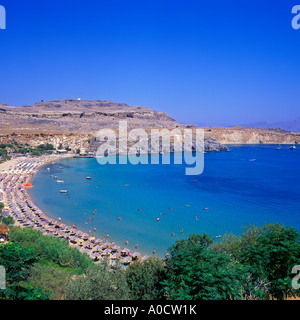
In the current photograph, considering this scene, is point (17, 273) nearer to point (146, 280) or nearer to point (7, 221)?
point (146, 280)

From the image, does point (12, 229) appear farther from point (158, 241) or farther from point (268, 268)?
point (268, 268)

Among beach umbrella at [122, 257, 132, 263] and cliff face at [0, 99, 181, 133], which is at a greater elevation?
cliff face at [0, 99, 181, 133]

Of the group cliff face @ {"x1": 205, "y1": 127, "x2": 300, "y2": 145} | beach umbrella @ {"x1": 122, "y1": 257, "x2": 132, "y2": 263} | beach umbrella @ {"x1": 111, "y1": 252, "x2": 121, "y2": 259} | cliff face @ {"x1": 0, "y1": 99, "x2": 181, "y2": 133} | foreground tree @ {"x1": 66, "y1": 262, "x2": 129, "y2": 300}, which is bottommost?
beach umbrella @ {"x1": 122, "y1": 257, "x2": 132, "y2": 263}

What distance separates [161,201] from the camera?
33.3 metres

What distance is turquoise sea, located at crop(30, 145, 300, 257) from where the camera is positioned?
2413cm

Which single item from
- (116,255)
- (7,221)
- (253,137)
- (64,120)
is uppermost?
(64,120)

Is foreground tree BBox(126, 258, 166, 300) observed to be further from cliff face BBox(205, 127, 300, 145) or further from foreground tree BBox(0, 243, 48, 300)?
cliff face BBox(205, 127, 300, 145)

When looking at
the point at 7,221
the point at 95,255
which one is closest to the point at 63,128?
the point at 7,221

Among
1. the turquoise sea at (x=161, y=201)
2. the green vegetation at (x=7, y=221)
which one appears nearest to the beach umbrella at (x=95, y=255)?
the turquoise sea at (x=161, y=201)

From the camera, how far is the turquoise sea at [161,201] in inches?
950

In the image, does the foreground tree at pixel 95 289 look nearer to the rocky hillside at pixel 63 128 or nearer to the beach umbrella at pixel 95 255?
the beach umbrella at pixel 95 255

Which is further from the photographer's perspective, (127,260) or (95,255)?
(95,255)

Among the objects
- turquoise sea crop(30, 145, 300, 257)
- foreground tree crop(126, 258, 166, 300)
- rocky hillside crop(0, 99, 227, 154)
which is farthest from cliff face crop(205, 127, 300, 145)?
foreground tree crop(126, 258, 166, 300)
